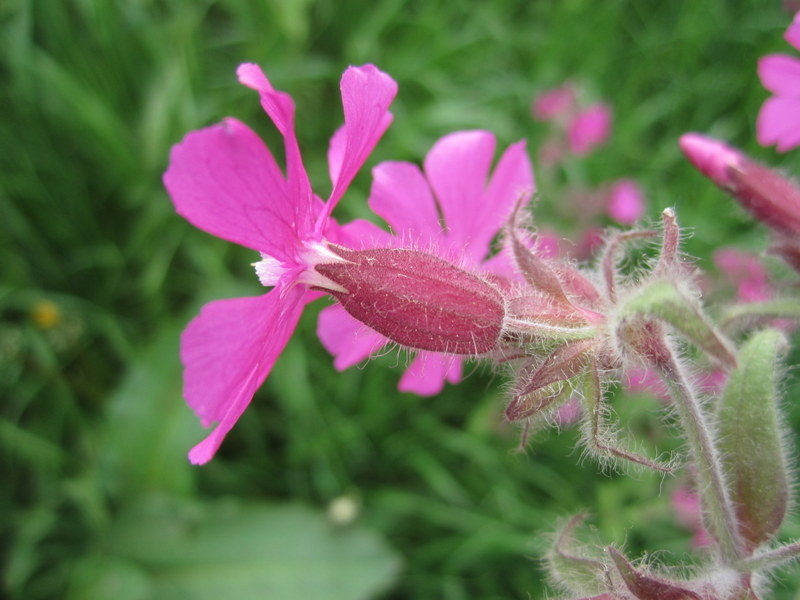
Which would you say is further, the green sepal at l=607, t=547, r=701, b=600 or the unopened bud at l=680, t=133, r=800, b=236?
the unopened bud at l=680, t=133, r=800, b=236

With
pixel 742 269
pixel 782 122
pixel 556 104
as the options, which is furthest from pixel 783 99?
pixel 556 104

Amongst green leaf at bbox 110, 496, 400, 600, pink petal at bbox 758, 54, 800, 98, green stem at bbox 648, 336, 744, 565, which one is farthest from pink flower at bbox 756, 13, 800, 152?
green leaf at bbox 110, 496, 400, 600

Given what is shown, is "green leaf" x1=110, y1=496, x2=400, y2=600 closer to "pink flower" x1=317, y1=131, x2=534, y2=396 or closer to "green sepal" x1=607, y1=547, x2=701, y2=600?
"pink flower" x1=317, y1=131, x2=534, y2=396

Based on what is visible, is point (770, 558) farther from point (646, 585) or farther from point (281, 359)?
point (281, 359)

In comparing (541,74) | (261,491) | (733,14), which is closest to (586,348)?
(261,491)

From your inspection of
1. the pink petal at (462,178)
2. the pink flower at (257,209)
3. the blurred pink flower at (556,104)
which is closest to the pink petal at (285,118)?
the pink flower at (257,209)

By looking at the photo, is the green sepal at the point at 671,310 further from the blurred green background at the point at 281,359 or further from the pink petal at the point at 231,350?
the blurred green background at the point at 281,359
